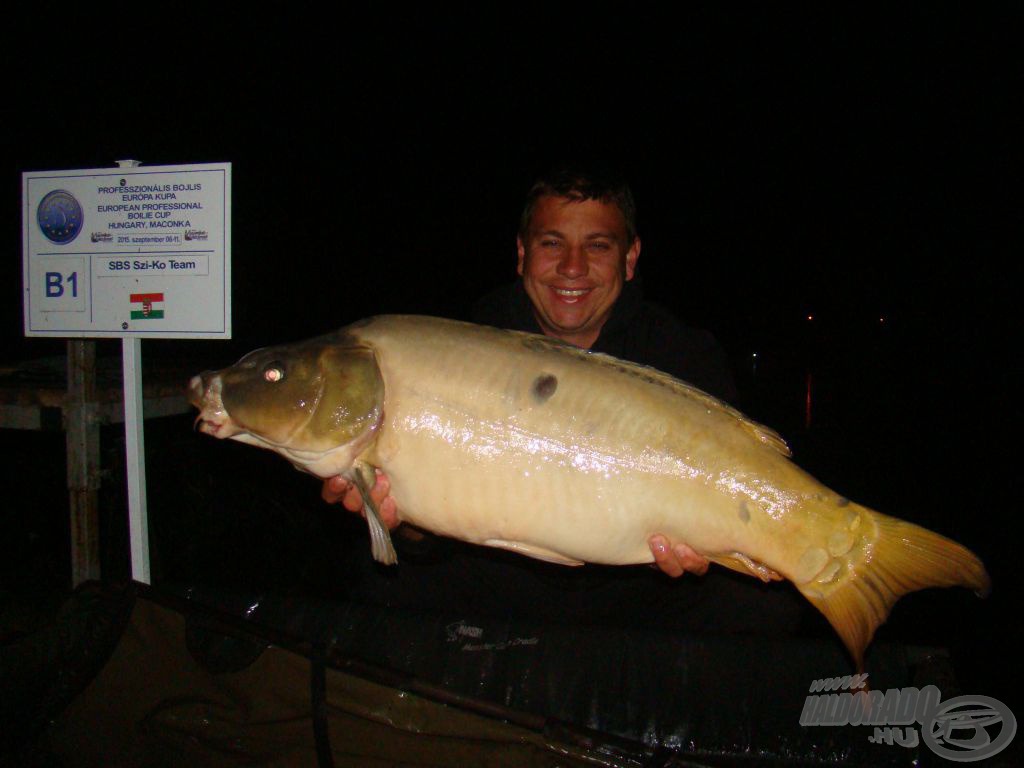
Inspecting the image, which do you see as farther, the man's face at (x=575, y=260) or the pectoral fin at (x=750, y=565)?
the man's face at (x=575, y=260)

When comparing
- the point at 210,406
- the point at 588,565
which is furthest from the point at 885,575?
the point at 210,406

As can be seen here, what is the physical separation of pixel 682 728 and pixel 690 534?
0.73 metres

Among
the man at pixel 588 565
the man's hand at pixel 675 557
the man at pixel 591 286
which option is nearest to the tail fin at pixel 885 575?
the man's hand at pixel 675 557

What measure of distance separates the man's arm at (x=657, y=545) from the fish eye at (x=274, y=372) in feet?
1.01

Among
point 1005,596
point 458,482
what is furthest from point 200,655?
point 1005,596

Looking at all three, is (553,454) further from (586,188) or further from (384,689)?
(586,188)

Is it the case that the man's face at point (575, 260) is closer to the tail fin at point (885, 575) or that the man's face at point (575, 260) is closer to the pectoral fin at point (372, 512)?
the pectoral fin at point (372, 512)

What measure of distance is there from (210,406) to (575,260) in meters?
1.27

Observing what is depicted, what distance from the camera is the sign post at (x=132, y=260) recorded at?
1.96 metres

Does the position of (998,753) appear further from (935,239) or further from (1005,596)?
(935,239)

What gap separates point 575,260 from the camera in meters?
2.35

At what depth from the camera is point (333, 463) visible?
5.30ft

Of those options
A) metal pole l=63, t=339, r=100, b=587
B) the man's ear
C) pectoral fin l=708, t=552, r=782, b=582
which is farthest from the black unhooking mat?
the man's ear

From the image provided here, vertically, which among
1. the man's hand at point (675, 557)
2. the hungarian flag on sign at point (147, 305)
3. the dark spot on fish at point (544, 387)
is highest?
the hungarian flag on sign at point (147, 305)
